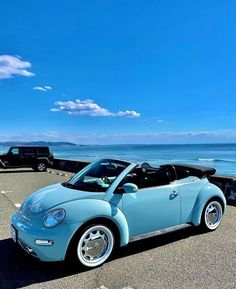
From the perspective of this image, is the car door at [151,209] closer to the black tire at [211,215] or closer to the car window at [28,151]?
the black tire at [211,215]

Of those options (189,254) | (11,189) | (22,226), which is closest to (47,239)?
(22,226)

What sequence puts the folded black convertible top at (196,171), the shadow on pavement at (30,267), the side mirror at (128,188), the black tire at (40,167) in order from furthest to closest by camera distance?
the black tire at (40,167), the folded black convertible top at (196,171), the side mirror at (128,188), the shadow on pavement at (30,267)

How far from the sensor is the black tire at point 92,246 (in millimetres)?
→ 3965

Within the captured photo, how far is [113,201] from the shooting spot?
14.3ft

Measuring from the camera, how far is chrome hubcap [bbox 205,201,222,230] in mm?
5672

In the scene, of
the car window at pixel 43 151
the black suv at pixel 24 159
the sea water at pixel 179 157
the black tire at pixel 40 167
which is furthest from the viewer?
the sea water at pixel 179 157

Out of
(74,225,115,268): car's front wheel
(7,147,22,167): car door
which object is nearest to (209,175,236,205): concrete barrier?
(74,225,115,268): car's front wheel

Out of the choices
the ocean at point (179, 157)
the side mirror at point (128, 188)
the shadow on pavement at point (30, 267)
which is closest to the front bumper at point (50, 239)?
the shadow on pavement at point (30, 267)

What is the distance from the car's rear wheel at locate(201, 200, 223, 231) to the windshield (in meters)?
1.85

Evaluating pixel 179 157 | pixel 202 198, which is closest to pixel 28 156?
pixel 202 198

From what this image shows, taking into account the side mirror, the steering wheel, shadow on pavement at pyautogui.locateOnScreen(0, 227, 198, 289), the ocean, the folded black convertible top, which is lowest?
the ocean

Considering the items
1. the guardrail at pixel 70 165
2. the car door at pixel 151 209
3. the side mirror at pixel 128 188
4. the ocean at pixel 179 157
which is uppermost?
the side mirror at pixel 128 188

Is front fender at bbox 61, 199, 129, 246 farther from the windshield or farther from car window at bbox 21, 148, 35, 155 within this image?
car window at bbox 21, 148, 35, 155

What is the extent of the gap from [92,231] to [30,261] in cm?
102
